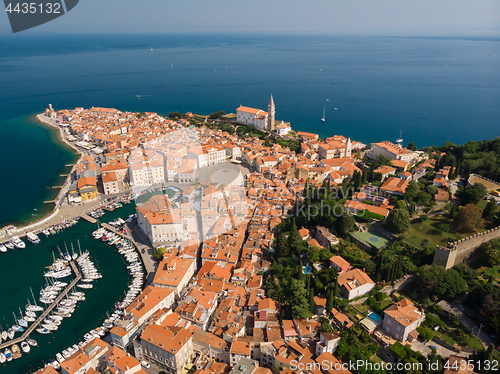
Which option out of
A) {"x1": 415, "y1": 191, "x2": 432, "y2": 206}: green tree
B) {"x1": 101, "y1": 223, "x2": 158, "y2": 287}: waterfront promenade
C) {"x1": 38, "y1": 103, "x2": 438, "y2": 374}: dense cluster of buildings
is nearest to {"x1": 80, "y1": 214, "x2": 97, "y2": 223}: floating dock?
{"x1": 101, "y1": 223, "x2": 158, "y2": 287}: waterfront promenade

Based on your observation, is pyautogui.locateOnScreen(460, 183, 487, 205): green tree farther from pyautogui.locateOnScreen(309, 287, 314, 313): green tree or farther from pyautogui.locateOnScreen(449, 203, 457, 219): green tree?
pyautogui.locateOnScreen(309, 287, 314, 313): green tree


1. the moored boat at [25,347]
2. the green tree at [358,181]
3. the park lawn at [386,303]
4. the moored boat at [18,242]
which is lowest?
the moored boat at [25,347]

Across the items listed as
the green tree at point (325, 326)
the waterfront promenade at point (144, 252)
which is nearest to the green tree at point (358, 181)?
the green tree at point (325, 326)

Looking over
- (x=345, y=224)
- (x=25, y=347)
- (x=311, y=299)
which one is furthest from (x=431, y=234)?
(x=25, y=347)

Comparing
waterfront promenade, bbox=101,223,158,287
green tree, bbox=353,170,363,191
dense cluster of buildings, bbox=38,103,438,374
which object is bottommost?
waterfront promenade, bbox=101,223,158,287

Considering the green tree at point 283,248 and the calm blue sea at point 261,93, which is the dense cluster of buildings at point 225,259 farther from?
the calm blue sea at point 261,93

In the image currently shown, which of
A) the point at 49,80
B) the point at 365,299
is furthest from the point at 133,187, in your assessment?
the point at 49,80
